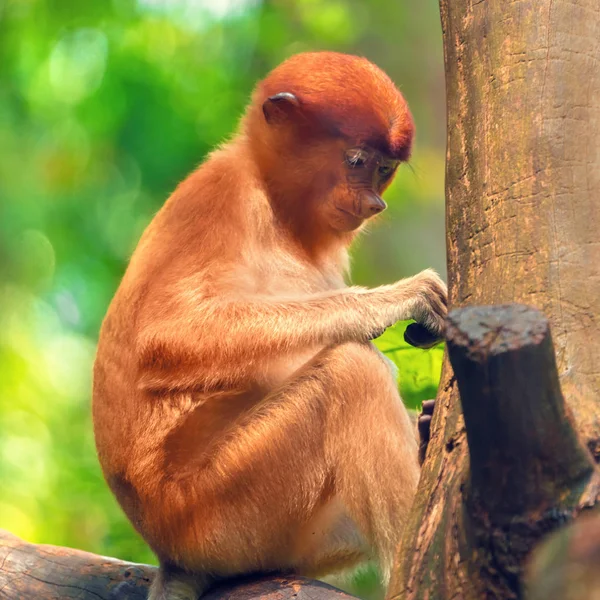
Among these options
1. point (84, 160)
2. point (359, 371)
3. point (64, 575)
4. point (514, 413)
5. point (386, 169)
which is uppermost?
point (84, 160)

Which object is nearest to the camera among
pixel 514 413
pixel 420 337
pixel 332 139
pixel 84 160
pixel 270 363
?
pixel 514 413

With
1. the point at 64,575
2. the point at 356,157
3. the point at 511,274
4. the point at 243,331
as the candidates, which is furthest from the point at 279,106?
the point at 64,575

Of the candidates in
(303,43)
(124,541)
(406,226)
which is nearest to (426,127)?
(406,226)

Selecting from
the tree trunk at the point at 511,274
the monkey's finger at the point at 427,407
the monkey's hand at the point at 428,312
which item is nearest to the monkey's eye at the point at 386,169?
the monkey's hand at the point at 428,312

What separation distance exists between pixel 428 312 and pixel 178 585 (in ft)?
5.45

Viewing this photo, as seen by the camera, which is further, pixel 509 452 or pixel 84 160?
pixel 84 160

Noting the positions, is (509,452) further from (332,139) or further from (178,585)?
(332,139)

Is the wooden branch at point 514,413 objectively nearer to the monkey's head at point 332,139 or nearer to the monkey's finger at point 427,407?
the monkey's finger at point 427,407

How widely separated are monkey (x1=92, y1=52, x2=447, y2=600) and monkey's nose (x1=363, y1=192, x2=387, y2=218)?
0.01m

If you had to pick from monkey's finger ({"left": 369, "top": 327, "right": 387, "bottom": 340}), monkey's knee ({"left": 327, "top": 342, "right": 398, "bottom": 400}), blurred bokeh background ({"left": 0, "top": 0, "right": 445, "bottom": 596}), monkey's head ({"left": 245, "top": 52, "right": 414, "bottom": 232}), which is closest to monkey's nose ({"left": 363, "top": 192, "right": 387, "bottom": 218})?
monkey's head ({"left": 245, "top": 52, "right": 414, "bottom": 232})

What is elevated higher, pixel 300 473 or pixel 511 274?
pixel 511 274

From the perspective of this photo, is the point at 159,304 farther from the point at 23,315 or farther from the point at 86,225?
the point at 23,315

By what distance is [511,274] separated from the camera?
280cm

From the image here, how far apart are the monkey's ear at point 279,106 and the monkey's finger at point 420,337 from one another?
1352mm
